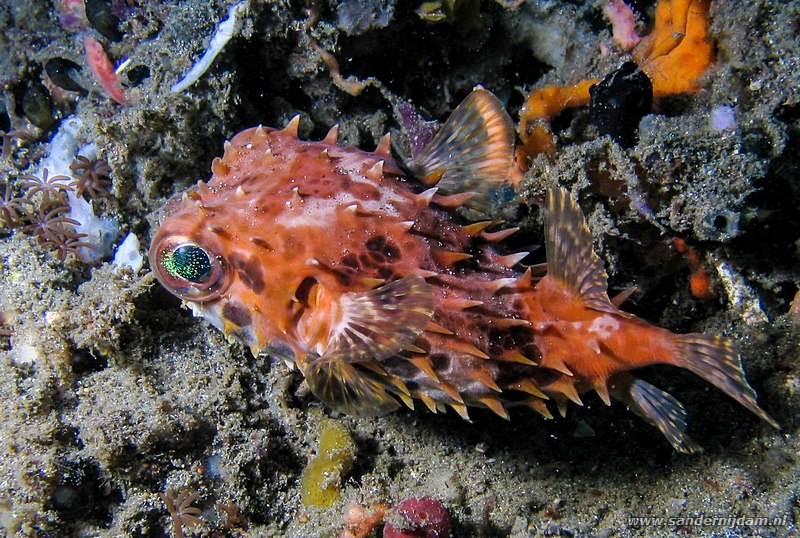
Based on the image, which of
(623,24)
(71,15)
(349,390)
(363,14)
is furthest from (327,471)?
(71,15)

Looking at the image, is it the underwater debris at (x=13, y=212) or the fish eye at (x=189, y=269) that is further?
the underwater debris at (x=13, y=212)

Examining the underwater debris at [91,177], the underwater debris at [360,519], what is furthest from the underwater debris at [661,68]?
the underwater debris at [91,177]

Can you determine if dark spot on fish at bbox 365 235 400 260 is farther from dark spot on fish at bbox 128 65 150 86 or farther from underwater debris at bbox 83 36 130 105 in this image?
underwater debris at bbox 83 36 130 105

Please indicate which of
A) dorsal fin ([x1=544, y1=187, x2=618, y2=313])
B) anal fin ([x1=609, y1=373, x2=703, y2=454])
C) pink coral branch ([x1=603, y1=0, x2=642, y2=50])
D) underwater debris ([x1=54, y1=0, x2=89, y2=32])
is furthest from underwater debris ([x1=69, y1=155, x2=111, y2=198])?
pink coral branch ([x1=603, y1=0, x2=642, y2=50])

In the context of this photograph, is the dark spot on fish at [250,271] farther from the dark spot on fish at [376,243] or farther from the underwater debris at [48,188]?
the underwater debris at [48,188]

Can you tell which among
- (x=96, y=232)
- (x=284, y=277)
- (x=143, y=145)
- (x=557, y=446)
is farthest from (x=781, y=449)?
(x=96, y=232)
